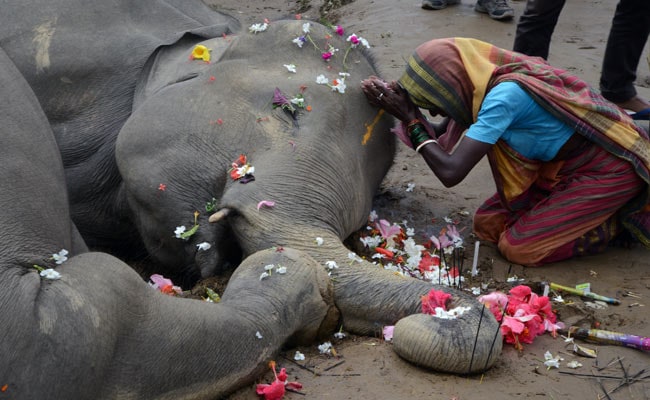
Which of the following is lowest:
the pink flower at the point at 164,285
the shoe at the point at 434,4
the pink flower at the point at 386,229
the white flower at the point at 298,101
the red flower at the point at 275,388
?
the shoe at the point at 434,4

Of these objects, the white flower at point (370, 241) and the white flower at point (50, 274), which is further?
Result: the white flower at point (370, 241)

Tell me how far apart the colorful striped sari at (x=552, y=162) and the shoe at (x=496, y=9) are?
364 cm

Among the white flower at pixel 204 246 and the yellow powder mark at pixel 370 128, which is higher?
the yellow powder mark at pixel 370 128

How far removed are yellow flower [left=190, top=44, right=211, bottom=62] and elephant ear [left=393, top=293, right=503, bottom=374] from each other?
1.45 m

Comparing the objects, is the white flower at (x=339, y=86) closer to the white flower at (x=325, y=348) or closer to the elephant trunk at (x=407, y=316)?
the elephant trunk at (x=407, y=316)

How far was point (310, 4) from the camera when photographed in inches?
339

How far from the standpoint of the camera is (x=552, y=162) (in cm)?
371

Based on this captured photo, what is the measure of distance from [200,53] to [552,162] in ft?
4.68

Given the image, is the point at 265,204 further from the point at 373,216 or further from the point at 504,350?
the point at 373,216

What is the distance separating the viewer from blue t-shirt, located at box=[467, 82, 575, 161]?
135 inches

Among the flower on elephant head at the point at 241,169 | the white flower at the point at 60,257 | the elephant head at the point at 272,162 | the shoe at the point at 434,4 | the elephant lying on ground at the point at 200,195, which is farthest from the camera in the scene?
the shoe at the point at 434,4

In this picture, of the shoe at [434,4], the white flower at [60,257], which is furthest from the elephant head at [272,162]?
the shoe at [434,4]

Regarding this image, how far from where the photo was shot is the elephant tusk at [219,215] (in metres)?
2.94

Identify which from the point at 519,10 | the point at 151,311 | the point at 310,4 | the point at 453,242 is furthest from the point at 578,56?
the point at 151,311
